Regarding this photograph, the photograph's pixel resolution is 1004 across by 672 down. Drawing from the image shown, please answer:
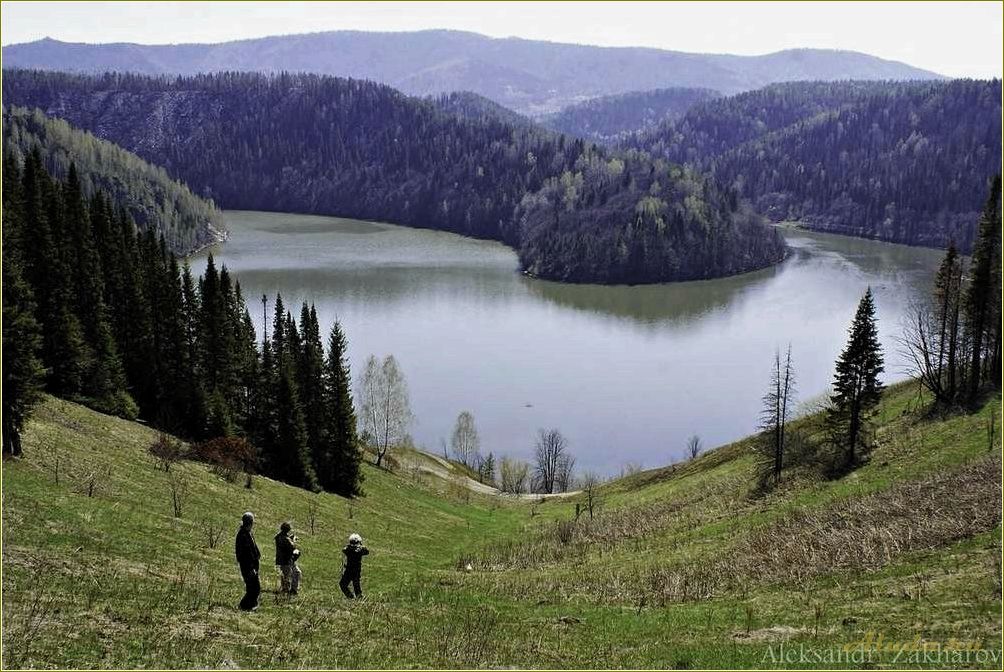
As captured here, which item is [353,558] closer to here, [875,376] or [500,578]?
[500,578]

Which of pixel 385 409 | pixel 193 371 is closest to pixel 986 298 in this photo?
pixel 385 409

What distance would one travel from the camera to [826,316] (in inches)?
5522

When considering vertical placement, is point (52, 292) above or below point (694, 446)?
above

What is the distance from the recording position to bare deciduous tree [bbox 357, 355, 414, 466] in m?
77.8

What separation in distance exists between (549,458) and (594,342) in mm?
48644

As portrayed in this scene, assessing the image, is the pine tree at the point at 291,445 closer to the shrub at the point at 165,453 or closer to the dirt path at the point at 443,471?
the shrub at the point at 165,453

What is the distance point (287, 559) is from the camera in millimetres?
20844

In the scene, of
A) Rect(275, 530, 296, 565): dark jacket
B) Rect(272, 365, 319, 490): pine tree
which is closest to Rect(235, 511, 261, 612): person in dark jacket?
Rect(275, 530, 296, 565): dark jacket

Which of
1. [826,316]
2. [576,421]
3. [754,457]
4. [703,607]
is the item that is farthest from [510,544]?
[826,316]

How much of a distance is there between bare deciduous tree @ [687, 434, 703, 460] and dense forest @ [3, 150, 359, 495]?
40.7 metres

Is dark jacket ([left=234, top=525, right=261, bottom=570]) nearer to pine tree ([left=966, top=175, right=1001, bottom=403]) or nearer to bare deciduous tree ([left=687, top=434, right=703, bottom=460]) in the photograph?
pine tree ([left=966, top=175, right=1001, bottom=403])

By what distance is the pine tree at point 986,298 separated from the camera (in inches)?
1996

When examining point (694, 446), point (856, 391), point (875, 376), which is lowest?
point (694, 446)

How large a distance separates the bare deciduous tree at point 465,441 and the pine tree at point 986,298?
1876 inches
